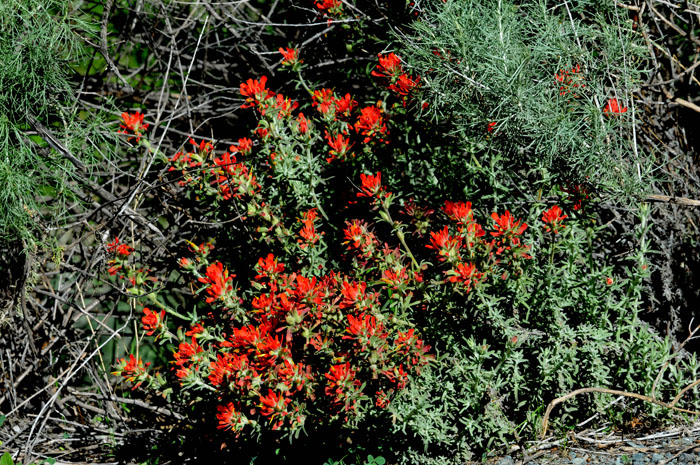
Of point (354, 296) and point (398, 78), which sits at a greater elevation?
point (398, 78)

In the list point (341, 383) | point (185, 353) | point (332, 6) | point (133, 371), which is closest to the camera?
point (341, 383)

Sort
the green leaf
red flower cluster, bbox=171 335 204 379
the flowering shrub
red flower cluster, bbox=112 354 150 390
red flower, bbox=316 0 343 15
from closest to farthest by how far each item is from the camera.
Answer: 1. the flowering shrub
2. red flower cluster, bbox=171 335 204 379
3. red flower cluster, bbox=112 354 150 390
4. the green leaf
5. red flower, bbox=316 0 343 15

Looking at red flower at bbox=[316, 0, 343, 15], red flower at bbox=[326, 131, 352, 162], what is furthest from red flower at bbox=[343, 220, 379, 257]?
red flower at bbox=[316, 0, 343, 15]

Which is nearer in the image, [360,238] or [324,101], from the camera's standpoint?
[360,238]

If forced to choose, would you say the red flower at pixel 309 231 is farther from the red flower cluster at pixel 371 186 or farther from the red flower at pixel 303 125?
the red flower at pixel 303 125

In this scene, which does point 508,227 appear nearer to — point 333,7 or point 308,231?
point 308,231

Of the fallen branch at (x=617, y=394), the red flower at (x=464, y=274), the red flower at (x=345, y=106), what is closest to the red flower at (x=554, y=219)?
the red flower at (x=464, y=274)

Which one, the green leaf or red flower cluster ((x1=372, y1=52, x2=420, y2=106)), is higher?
red flower cluster ((x1=372, y1=52, x2=420, y2=106))

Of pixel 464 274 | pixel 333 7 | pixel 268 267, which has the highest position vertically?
pixel 333 7

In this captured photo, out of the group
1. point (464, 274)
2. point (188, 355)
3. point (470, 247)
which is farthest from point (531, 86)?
point (188, 355)

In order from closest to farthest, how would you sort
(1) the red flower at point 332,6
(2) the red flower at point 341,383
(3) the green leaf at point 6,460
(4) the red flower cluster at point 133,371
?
(2) the red flower at point 341,383
(4) the red flower cluster at point 133,371
(3) the green leaf at point 6,460
(1) the red flower at point 332,6

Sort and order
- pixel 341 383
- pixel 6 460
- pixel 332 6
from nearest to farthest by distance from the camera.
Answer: pixel 341 383
pixel 6 460
pixel 332 6

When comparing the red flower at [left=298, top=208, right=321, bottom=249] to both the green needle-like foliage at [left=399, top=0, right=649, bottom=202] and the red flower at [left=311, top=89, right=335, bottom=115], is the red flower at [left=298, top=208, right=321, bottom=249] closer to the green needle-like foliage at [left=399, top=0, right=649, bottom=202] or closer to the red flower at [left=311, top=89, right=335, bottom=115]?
the red flower at [left=311, top=89, right=335, bottom=115]

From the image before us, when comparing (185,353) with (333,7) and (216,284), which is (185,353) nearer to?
(216,284)
